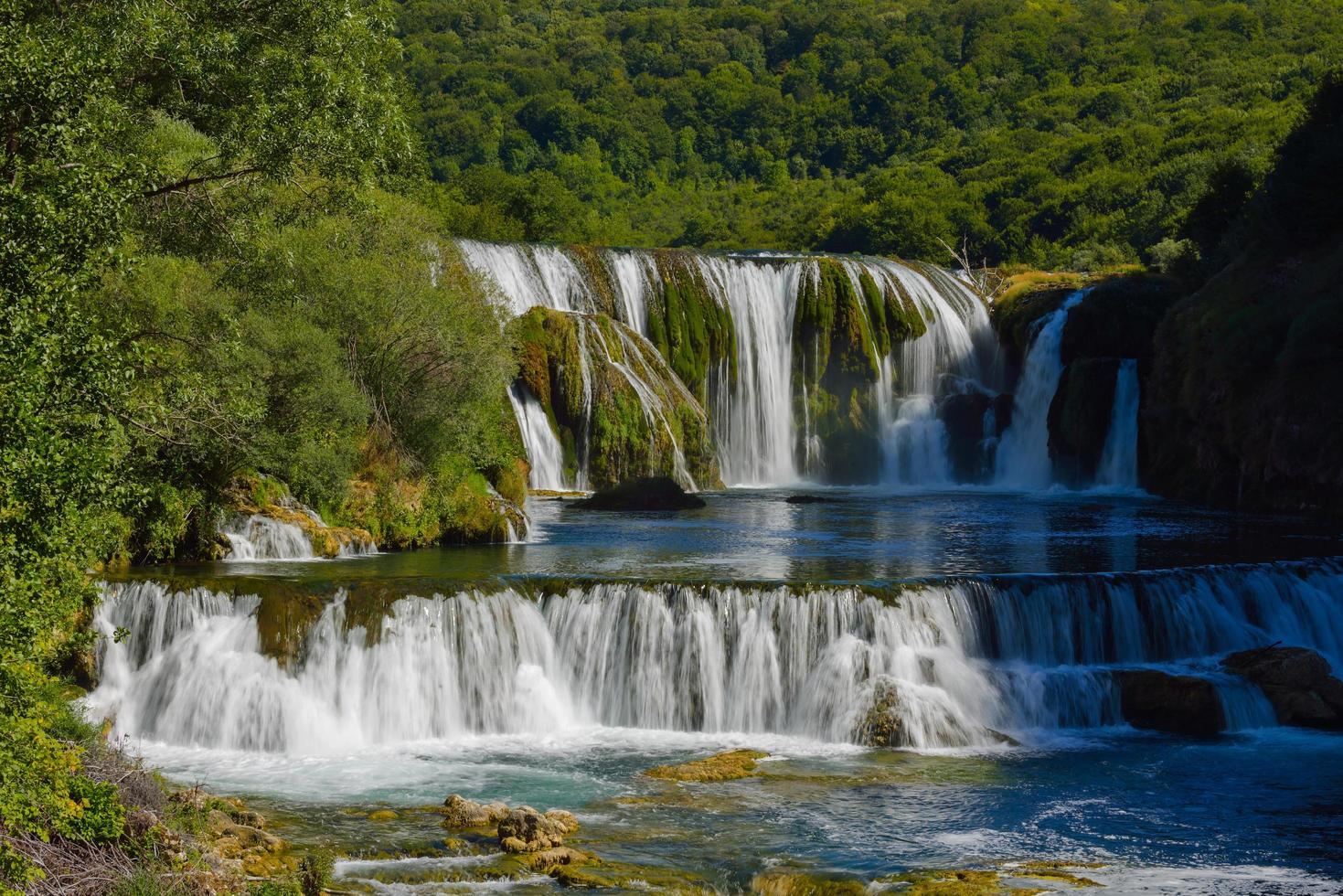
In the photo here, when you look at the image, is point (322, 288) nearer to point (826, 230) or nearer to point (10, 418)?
point (10, 418)

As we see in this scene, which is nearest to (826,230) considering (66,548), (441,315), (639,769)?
(441,315)

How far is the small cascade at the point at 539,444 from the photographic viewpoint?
4209 cm

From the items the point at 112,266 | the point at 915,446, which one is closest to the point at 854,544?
the point at 112,266

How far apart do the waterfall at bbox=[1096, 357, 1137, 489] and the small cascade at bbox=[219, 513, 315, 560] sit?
91.8 ft

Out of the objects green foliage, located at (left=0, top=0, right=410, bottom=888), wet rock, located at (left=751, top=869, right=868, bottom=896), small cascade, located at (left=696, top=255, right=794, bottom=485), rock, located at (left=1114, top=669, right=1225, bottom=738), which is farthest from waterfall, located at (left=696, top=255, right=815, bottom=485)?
wet rock, located at (left=751, top=869, right=868, bottom=896)

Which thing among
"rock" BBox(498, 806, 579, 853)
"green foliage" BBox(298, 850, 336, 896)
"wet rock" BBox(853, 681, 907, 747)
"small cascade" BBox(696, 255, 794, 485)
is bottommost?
"green foliage" BBox(298, 850, 336, 896)

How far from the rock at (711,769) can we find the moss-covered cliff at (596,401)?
24.5 metres

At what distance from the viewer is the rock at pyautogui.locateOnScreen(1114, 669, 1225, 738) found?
813 inches

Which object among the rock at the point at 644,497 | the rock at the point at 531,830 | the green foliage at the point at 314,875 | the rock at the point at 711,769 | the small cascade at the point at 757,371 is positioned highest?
the small cascade at the point at 757,371

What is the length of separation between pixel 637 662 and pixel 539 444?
21.7 meters

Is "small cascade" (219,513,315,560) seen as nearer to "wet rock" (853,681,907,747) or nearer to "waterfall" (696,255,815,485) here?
"wet rock" (853,681,907,747)

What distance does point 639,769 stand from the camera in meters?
18.2

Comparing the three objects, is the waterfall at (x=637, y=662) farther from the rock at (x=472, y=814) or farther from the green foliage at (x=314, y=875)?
the green foliage at (x=314, y=875)

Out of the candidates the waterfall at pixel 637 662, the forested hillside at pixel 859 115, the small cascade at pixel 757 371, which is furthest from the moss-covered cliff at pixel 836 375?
the waterfall at pixel 637 662
